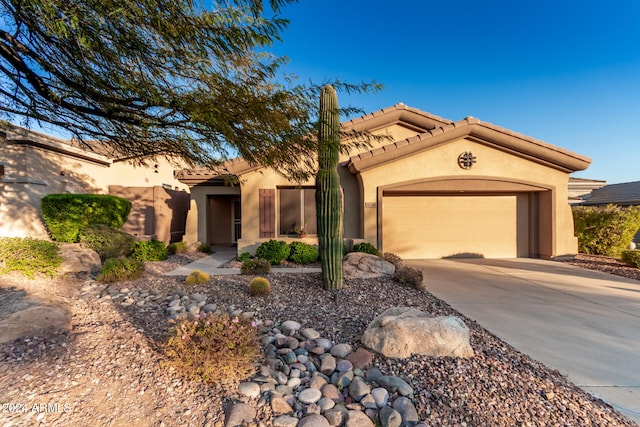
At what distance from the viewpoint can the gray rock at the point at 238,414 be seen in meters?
2.19

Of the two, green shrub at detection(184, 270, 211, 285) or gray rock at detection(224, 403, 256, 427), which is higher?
green shrub at detection(184, 270, 211, 285)

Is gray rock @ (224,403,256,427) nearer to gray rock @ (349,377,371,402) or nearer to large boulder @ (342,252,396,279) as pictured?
gray rock @ (349,377,371,402)

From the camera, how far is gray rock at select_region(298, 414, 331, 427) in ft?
7.27

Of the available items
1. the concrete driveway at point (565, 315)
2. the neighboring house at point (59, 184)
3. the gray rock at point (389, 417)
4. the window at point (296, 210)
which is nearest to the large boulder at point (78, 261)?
the neighboring house at point (59, 184)

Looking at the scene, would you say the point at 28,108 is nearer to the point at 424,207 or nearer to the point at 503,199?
the point at 424,207

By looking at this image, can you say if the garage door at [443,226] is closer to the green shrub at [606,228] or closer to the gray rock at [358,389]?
the green shrub at [606,228]

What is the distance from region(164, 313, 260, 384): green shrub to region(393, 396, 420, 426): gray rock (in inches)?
56.9

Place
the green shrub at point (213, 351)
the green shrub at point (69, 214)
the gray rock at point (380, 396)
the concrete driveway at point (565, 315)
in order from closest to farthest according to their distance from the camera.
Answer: the gray rock at point (380, 396), the green shrub at point (213, 351), the concrete driveway at point (565, 315), the green shrub at point (69, 214)

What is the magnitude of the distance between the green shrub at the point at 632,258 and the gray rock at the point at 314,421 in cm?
1066

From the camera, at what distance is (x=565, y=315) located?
451cm

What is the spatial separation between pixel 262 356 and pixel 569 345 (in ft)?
12.7

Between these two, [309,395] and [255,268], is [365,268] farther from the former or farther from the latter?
[309,395]

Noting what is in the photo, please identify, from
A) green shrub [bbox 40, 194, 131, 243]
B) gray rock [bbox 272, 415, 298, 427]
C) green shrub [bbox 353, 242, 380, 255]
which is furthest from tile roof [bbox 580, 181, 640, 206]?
green shrub [bbox 40, 194, 131, 243]

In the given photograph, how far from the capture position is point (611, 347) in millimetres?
3467
